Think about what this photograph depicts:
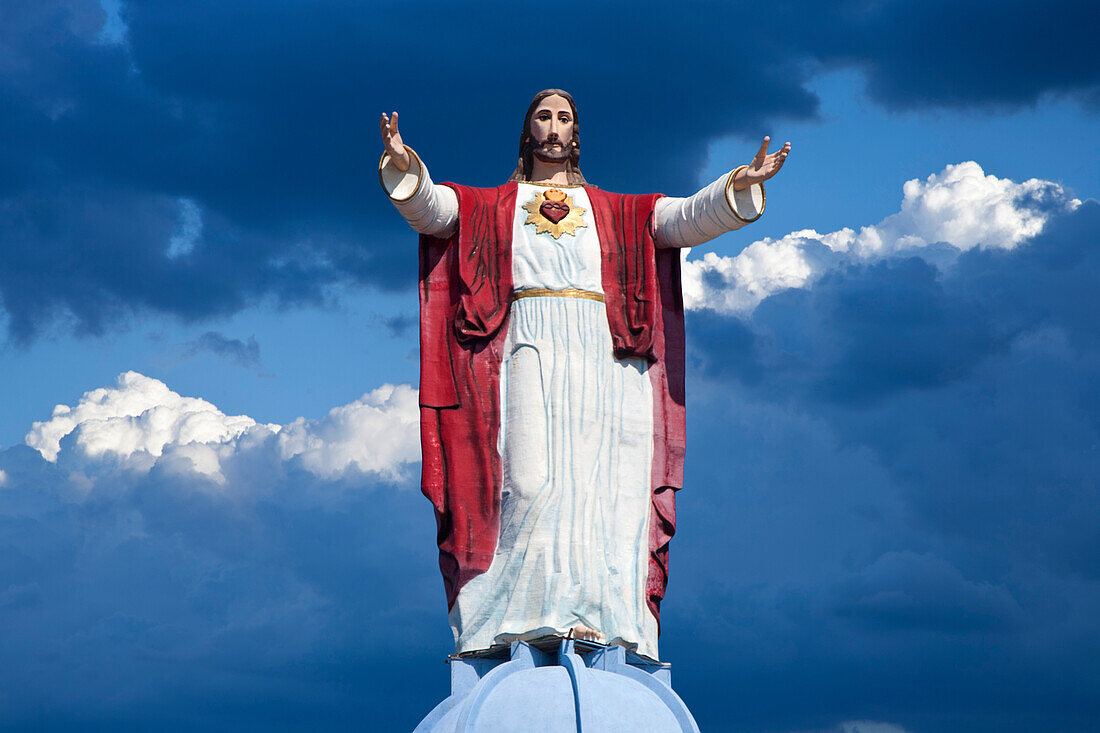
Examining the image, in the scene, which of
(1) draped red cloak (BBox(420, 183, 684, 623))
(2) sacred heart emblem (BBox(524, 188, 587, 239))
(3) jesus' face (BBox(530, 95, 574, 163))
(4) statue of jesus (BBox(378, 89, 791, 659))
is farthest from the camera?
(3) jesus' face (BBox(530, 95, 574, 163))

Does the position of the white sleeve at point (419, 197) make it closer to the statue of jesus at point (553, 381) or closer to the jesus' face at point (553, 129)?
the statue of jesus at point (553, 381)

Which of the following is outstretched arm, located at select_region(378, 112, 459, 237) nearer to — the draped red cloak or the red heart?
the draped red cloak

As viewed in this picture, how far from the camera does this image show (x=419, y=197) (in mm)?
17062

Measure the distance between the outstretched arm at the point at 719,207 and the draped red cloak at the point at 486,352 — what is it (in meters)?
0.20

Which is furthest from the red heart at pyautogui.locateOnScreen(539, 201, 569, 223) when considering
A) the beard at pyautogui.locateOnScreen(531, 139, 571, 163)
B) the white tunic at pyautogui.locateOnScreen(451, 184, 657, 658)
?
the beard at pyautogui.locateOnScreen(531, 139, 571, 163)

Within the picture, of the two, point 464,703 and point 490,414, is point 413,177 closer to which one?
point 490,414

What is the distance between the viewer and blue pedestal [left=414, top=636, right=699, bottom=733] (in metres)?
14.8

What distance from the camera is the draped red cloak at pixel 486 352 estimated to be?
55.9 feet

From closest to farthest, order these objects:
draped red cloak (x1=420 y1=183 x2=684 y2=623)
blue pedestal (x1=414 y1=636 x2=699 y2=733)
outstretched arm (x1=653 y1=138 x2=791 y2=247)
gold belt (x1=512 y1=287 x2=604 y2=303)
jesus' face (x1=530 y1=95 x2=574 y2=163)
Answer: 1. blue pedestal (x1=414 y1=636 x2=699 y2=733)
2. outstretched arm (x1=653 y1=138 x2=791 y2=247)
3. draped red cloak (x1=420 y1=183 x2=684 y2=623)
4. gold belt (x1=512 y1=287 x2=604 y2=303)
5. jesus' face (x1=530 y1=95 x2=574 y2=163)

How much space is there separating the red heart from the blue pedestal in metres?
4.40

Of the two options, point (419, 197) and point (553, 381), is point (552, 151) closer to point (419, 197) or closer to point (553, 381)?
point (419, 197)

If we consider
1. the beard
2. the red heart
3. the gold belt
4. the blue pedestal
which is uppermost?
the beard

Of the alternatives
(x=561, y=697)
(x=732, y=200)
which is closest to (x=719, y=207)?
(x=732, y=200)

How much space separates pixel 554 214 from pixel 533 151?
0.99m
